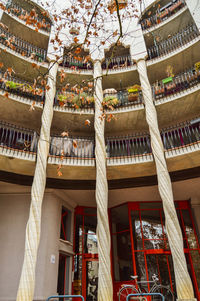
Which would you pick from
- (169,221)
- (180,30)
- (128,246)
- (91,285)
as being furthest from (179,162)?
(180,30)

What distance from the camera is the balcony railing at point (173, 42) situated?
13305 millimetres

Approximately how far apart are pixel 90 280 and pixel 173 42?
14.0m

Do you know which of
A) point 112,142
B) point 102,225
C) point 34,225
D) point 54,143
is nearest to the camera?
point 34,225

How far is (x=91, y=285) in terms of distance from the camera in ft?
36.6

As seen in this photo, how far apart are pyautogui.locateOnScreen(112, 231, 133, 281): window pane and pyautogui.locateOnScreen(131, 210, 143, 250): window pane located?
0.49m

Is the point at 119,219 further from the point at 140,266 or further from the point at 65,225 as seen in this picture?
the point at 65,225

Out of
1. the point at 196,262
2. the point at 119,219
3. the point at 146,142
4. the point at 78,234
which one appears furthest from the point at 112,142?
the point at 196,262

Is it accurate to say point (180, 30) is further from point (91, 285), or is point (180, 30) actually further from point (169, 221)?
point (91, 285)

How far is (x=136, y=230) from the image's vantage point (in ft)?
37.2

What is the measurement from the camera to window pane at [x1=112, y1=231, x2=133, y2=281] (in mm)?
11314

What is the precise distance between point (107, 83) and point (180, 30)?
543 centimetres

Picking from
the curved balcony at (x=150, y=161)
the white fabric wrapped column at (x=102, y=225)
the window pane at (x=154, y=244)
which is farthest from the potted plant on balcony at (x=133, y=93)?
the window pane at (x=154, y=244)

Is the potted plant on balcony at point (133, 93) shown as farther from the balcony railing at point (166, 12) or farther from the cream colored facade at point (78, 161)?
the balcony railing at point (166, 12)

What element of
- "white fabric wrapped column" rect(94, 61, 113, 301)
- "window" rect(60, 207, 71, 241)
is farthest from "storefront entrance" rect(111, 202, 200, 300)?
"white fabric wrapped column" rect(94, 61, 113, 301)
